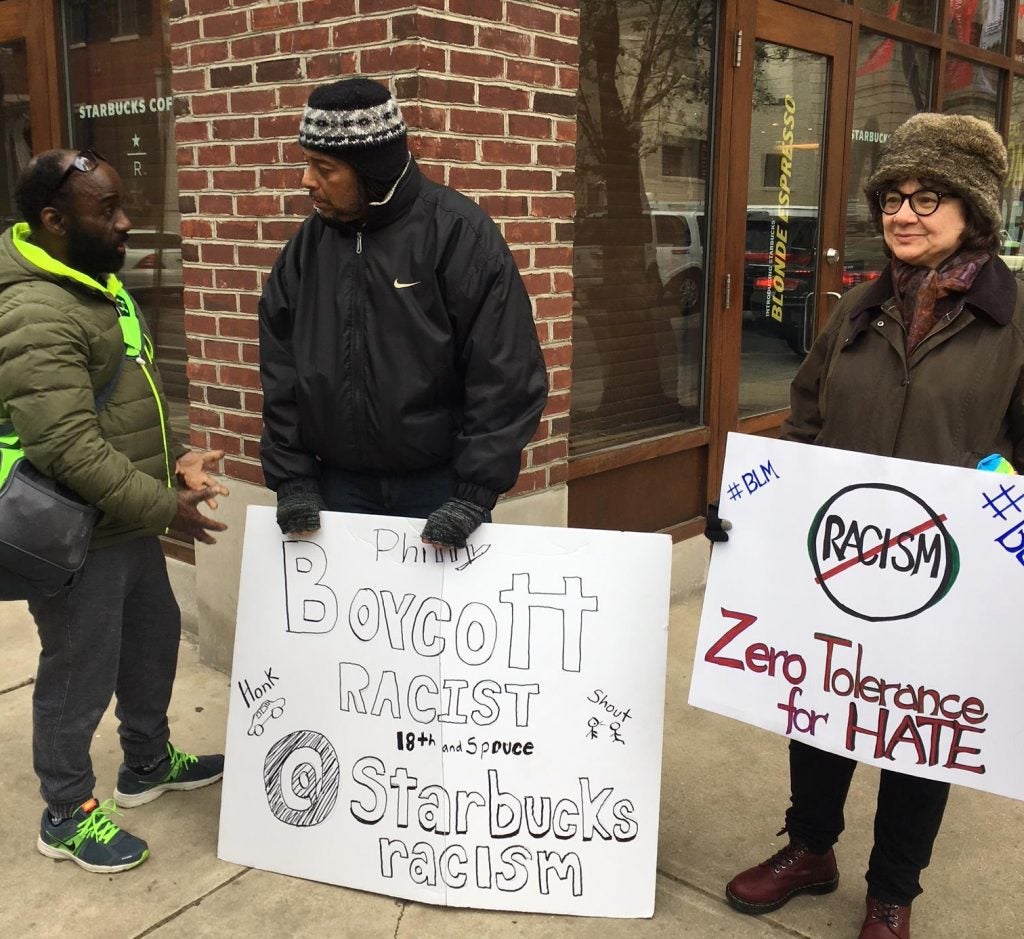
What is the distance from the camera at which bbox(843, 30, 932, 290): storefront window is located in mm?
5863

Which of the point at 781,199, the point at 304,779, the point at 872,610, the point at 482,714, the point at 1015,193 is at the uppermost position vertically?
the point at 1015,193

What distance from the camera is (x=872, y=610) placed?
240 cm

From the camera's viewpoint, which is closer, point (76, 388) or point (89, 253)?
point (76, 388)

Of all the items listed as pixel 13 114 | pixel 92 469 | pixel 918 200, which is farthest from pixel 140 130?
pixel 918 200

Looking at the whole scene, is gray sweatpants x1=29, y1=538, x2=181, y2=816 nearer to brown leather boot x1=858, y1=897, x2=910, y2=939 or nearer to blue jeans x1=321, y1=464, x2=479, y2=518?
blue jeans x1=321, y1=464, x2=479, y2=518

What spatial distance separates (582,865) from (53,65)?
13.9 feet

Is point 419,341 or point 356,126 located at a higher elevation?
point 356,126

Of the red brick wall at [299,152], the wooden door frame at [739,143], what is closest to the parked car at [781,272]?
the wooden door frame at [739,143]

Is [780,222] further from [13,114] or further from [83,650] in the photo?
[83,650]

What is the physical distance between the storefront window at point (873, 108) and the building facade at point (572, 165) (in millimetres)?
20

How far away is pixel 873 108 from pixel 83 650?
17.0 feet

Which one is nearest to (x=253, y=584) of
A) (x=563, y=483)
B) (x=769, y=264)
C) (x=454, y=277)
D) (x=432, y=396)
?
(x=432, y=396)

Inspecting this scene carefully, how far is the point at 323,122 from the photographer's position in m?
2.42

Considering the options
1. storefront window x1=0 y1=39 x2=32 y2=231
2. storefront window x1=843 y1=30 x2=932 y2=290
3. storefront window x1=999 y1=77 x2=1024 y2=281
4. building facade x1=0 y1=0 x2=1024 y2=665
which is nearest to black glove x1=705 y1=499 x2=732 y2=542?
building facade x1=0 y1=0 x2=1024 y2=665
